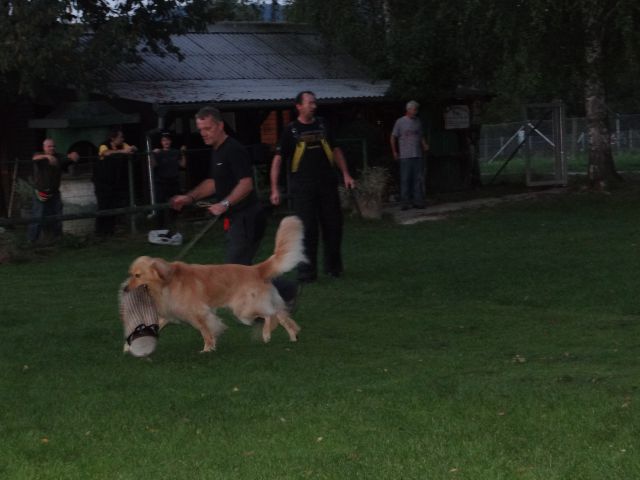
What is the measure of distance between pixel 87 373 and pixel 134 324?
0.49 metres

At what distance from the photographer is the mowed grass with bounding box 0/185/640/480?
5859mm

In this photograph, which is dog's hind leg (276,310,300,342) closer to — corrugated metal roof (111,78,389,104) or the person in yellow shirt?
the person in yellow shirt

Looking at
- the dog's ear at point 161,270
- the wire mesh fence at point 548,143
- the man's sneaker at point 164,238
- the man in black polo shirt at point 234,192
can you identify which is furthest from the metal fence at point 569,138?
the dog's ear at point 161,270

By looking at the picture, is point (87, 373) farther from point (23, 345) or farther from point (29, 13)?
point (29, 13)

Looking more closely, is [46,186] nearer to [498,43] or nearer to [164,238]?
[164,238]

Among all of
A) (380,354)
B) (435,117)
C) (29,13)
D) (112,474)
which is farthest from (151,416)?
(435,117)

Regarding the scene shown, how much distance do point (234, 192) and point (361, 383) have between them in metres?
2.30

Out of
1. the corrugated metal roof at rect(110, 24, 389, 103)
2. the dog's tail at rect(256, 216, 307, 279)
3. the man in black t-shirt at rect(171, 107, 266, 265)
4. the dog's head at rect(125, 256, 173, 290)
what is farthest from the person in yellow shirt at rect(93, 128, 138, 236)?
the dog's head at rect(125, 256, 173, 290)

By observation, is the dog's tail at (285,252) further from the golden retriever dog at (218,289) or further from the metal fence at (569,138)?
the metal fence at (569,138)

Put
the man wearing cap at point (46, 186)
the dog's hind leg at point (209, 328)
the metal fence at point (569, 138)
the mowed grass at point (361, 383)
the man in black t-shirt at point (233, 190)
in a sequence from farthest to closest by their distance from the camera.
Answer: the metal fence at point (569, 138) < the man wearing cap at point (46, 186) < the man in black t-shirt at point (233, 190) < the dog's hind leg at point (209, 328) < the mowed grass at point (361, 383)

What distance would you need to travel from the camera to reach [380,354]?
8977 millimetres

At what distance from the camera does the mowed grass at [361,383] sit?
5.86 metres

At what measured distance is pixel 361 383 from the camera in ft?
25.3

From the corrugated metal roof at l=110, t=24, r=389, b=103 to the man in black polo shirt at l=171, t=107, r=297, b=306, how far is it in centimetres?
1144
